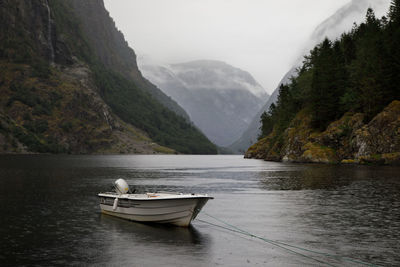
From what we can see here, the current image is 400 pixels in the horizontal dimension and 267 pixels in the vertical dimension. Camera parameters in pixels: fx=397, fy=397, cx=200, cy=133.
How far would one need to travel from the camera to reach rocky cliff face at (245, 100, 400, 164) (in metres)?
102

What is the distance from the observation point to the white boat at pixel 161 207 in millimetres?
30781

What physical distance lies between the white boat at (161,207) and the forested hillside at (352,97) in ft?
277

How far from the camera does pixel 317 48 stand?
164250 millimetres

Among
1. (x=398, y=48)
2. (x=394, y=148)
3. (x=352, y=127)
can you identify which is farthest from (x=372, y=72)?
(x=394, y=148)

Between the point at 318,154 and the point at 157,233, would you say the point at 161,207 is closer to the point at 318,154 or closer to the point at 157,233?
the point at 157,233

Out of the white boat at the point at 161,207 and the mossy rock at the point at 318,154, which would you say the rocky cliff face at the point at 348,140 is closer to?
the mossy rock at the point at 318,154

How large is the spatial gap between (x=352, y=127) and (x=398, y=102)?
1511 centimetres

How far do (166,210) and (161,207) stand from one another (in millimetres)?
496

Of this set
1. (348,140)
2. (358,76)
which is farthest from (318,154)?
(358,76)

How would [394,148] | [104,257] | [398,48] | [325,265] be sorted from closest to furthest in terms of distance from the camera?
[325,265]
[104,257]
[394,148]
[398,48]

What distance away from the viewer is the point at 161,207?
31922mm

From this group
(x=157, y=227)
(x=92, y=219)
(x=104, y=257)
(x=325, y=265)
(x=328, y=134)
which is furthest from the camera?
(x=328, y=134)

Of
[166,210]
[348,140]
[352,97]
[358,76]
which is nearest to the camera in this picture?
[166,210]

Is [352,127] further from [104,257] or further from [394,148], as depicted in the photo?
[104,257]
